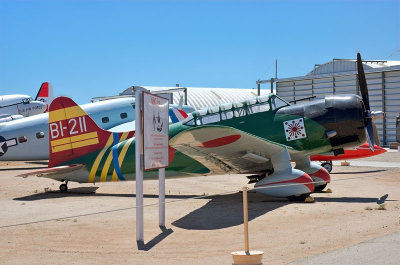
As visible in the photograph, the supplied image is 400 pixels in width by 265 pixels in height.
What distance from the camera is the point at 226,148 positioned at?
13188 mm

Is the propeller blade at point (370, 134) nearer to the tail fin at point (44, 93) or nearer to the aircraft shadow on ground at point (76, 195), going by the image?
the aircraft shadow on ground at point (76, 195)

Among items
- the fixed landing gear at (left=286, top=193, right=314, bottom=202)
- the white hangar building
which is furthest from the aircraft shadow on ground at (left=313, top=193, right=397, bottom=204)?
the white hangar building

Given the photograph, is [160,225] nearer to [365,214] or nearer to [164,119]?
[164,119]

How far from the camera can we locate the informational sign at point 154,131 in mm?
9891

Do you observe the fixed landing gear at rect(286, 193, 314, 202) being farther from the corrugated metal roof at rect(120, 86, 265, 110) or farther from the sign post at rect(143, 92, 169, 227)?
the corrugated metal roof at rect(120, 86, 265, 110)

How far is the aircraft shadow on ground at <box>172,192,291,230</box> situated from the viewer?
10.8m

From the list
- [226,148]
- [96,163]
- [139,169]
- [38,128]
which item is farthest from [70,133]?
[38,128]

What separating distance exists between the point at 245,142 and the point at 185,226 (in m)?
3.33

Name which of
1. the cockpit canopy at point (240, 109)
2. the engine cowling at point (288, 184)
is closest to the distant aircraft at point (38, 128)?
the cockpit canopy at point (240, 109)

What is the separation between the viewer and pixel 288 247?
842 cm

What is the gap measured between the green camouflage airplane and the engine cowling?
0.01m

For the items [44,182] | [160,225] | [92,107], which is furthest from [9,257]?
[92,107]

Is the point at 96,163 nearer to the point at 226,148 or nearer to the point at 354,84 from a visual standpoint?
the point at 226,148

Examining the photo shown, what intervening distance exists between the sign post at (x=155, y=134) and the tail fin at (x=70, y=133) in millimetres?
5819
